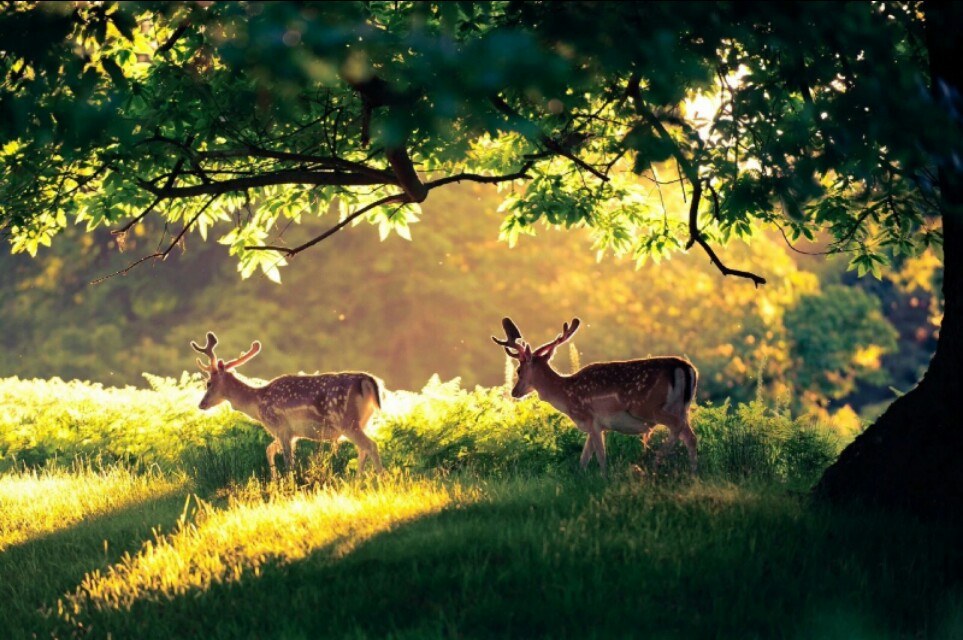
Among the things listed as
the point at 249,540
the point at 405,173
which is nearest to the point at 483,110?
the point at 249,540

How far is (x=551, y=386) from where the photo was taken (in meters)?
10.2

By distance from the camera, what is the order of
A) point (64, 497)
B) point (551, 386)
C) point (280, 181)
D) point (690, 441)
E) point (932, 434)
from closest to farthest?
point (932, 434)
point (280, 181)
point (690, 441)
point (551, 386)
point (64, 497)

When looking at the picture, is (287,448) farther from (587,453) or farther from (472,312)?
(472,312)

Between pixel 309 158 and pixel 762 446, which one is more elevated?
pixel 309 158

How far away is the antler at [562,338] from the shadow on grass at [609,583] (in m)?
2.77

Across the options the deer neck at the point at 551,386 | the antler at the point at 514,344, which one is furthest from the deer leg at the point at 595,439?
the antler at the point at 514,344

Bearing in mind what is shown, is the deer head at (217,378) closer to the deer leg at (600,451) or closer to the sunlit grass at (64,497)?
the sunlit grass at (64,497)

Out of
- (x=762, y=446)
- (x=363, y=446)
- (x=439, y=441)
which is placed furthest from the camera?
(x=439, y=441)

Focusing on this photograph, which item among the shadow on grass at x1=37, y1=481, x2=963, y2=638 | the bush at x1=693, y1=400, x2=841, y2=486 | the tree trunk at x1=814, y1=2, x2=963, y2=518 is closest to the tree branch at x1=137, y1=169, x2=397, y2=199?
the shadow on grass at x1=37, y1=481, x2=963, y2=638

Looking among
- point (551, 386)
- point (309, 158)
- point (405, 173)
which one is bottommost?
point (551, 386)

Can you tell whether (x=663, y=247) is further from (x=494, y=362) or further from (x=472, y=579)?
(x=494, y=362)

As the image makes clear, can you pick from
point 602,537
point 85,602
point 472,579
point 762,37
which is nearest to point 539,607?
point 472,579

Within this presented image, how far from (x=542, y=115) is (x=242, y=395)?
4.22m

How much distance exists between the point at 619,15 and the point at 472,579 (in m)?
3.11
